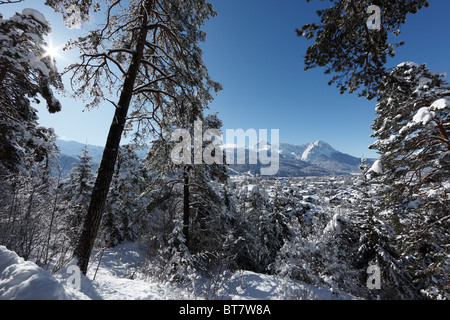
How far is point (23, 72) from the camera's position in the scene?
17.8ft

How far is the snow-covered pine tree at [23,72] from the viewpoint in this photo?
4742 mm

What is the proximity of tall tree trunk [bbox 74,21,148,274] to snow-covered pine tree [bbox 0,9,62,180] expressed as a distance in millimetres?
1818

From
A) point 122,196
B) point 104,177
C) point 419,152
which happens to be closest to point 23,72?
point 104,177

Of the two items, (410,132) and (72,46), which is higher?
(72,46)

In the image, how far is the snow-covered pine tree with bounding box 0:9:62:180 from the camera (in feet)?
15.6

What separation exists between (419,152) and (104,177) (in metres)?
11.4

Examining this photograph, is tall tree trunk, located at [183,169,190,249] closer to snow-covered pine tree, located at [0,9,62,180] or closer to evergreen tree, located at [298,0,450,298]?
snow-covered pine tree, located at [0,9,62,180]

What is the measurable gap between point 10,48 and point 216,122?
827 centimetres

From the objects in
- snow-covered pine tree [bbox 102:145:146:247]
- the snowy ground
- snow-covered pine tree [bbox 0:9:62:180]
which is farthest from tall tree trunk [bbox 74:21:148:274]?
snow-covered pine tree [bbox 102:145:146:247]

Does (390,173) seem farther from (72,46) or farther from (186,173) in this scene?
(72,46)

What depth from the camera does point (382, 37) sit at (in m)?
4.35

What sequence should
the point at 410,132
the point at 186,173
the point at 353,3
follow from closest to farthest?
1. the point at 353,3
2. the point at 410,132
3. the point at 186,173
